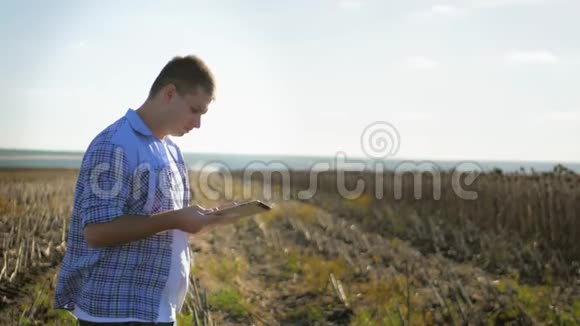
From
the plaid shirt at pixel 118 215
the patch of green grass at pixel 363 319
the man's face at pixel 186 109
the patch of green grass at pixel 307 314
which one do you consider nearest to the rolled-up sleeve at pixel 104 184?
the plaid shirt at pixel 118 215

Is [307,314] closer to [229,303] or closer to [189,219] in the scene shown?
[229,303]

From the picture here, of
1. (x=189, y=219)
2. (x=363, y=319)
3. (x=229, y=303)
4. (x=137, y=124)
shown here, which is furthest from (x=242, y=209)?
(x=229, y=303)

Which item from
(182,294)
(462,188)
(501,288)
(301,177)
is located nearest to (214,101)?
(182,294)

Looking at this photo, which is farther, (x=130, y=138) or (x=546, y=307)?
(x=546, y=307)

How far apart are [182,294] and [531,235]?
9560mm

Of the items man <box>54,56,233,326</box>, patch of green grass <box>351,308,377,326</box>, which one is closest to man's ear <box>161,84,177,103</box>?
man <box>54,56,233,326</box>

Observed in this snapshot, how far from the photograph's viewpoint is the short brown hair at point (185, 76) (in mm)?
2449

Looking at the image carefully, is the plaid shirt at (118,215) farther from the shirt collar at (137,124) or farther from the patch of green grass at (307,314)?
the patch of green grass at (307,314)

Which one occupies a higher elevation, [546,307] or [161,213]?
[161,213]

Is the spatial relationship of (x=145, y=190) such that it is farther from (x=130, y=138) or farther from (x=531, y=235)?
(x=531, y=235)

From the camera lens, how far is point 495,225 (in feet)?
40.2

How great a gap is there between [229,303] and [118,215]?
15.2 feet

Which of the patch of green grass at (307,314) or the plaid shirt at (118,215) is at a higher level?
the plaid shirt at (118,215)

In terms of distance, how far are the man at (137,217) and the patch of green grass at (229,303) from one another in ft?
13.4
